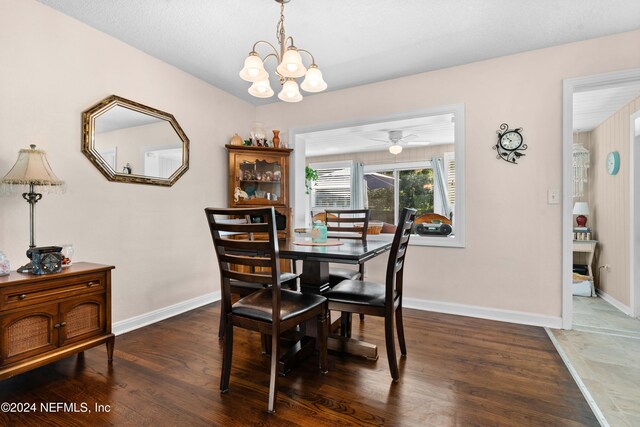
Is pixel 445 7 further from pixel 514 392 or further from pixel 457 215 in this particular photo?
pixel 514 392

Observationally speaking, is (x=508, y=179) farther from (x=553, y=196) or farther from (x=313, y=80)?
(x=313, y=80)

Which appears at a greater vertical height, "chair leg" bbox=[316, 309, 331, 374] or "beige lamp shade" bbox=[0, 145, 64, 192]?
"beige lamp shade" bbox=[0, 145, 64, 192]

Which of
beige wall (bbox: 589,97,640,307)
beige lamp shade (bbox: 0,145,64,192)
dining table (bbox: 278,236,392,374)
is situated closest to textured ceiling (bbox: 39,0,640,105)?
beige lamp shade (bbox: 0,145,64,192)

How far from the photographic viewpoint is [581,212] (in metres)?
4.27

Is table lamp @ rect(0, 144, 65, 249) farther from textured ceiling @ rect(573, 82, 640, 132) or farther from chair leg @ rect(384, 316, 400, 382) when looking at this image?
textured ceiling @ rect(573, 82, 640, 132)

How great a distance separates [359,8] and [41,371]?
126 inches

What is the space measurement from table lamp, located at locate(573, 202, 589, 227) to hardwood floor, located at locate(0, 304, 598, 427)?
9.05 ft

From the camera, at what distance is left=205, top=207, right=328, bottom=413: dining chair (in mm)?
1515

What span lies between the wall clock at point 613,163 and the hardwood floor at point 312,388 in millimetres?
2489

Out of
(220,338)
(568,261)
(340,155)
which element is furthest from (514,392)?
(340,155)

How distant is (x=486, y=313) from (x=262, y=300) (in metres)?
2.30

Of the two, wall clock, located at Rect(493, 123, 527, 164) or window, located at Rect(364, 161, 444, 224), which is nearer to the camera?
wall clock, located at Rect(493, 123, 527, 164)

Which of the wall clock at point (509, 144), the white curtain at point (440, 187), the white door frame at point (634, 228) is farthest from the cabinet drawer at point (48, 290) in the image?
the white curtain at point (440, 187)

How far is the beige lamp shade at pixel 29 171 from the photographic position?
182cm
